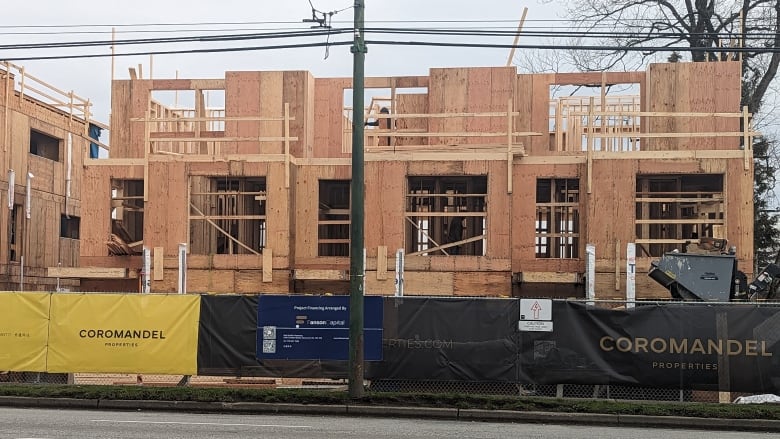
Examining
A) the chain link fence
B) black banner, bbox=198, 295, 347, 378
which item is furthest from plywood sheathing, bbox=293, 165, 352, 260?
black banner, bbox=198, 295, 347, 378

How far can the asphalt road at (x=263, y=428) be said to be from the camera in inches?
483

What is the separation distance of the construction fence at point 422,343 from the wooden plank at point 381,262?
18.7 ft

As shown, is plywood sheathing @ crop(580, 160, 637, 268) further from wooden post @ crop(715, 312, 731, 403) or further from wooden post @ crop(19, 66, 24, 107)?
wooden post @ crop(19, 66, 24, 107)

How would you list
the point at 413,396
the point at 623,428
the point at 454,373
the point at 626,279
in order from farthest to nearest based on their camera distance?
the point at 626,279, the point at 454,373, the point at 413,396, the point at 623,428

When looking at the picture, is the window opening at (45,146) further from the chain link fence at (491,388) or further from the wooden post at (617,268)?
the wooden post at (617,268)

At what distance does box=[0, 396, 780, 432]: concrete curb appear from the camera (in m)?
14.4

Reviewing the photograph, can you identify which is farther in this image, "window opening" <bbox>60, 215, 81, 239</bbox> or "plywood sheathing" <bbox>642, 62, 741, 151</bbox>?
"window opening" <bbox>60, 215, 81, 239</bbox>

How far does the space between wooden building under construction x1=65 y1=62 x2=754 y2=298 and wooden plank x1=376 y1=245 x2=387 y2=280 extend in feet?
0.17

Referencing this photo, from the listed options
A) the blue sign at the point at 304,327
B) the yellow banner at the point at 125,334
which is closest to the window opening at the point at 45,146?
the yellow banner at the point at 125,334

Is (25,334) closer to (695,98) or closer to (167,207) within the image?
(167,207)

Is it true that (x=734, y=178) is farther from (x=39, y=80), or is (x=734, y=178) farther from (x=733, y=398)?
(x=39, y=80)

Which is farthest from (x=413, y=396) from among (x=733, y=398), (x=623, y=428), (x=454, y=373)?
(x=733, y=398)

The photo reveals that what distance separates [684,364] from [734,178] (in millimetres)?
7418

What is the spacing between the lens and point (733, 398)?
59.1 feet
